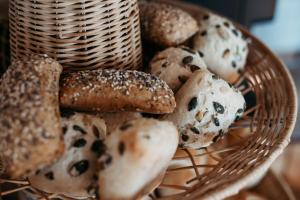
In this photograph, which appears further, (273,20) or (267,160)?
(273,20)

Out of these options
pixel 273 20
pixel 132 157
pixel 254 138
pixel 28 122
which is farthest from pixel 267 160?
pixel 273 20

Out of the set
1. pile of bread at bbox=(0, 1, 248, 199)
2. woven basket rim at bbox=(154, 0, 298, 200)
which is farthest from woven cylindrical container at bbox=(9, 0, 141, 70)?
woven basket rim at bbox=(154, 0, 298, 200)

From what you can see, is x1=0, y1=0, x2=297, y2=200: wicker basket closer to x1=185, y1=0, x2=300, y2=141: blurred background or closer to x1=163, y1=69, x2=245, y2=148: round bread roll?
x1=163, y1=69, x2=245, y2=148: round bread roll

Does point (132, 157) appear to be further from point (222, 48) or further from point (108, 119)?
point (222, 48)

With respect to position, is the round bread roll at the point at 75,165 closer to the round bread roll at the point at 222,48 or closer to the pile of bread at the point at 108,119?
the pile of bread at the point at 108,119

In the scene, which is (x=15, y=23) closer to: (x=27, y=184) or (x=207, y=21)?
(x=27, y=184)

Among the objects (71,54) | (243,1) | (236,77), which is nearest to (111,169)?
(71,54)
